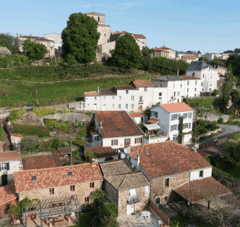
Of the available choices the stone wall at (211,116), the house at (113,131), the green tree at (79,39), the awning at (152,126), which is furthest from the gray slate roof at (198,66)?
the house at (113,131)

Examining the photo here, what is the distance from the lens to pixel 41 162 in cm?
3116

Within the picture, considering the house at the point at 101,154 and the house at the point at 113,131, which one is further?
the house at the point at 113,131

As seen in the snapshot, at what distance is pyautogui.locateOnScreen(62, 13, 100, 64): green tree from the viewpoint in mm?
57438

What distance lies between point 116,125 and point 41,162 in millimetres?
14715

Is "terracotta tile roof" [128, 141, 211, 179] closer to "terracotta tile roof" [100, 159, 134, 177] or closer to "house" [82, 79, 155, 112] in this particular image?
"terracotta tile roof" [100, 159, 134, 177]

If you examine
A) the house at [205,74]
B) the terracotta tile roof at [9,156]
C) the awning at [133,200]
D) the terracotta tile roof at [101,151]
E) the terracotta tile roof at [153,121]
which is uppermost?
the house at [205,74]

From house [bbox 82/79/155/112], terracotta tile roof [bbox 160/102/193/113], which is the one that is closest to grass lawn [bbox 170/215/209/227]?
terracotta tile roof [bbox 160/102/193/113]

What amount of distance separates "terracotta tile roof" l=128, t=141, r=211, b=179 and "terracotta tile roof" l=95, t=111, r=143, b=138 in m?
8.06

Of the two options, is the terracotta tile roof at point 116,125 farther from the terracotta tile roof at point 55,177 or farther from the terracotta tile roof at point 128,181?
the terracotta tile roof at point 128,181

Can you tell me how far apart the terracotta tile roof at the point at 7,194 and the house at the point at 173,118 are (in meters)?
28.1

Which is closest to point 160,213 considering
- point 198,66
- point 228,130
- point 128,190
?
point 128,190

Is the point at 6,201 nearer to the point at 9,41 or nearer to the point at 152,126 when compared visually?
the point at 152,126

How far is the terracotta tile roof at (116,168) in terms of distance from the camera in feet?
89.7

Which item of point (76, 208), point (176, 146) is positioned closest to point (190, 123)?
point (176, 146)
